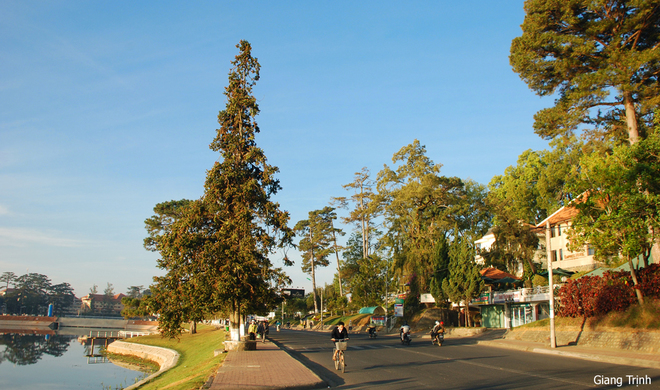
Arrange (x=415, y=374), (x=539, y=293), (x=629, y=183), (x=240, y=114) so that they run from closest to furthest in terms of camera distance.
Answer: (x=415, y=374)
(x=629, y=183)
(x=240, y=114)
(x=539, y=293)

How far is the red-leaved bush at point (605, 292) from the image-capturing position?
21875mm

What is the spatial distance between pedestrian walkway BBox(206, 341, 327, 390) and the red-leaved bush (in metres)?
16.8

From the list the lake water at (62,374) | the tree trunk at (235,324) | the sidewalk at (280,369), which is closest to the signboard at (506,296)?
the sidewalk at (280,369)

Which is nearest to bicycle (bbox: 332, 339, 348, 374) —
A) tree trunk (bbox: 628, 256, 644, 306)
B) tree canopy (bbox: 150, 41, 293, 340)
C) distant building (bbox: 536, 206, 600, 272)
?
tree canopy (bbox: 150, 41, 293, 340)

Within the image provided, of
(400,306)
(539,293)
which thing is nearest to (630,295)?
(539,293)

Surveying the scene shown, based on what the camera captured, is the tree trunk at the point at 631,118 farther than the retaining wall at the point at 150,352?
No

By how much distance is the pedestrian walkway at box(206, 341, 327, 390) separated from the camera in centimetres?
1124

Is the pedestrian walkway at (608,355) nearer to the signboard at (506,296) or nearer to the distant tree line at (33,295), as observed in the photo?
the signboard at (506,296)

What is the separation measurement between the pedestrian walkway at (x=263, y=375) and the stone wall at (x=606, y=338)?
1465cm

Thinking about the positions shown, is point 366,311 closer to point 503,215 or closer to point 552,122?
point 503,215

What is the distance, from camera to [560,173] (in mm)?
53156

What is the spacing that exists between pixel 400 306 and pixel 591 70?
28.2 metres

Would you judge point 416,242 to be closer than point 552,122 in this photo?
No

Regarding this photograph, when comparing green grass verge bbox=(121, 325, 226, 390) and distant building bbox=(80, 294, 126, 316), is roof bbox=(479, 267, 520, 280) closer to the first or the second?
green grass verge bbox=(121, 325, 226, 390)
